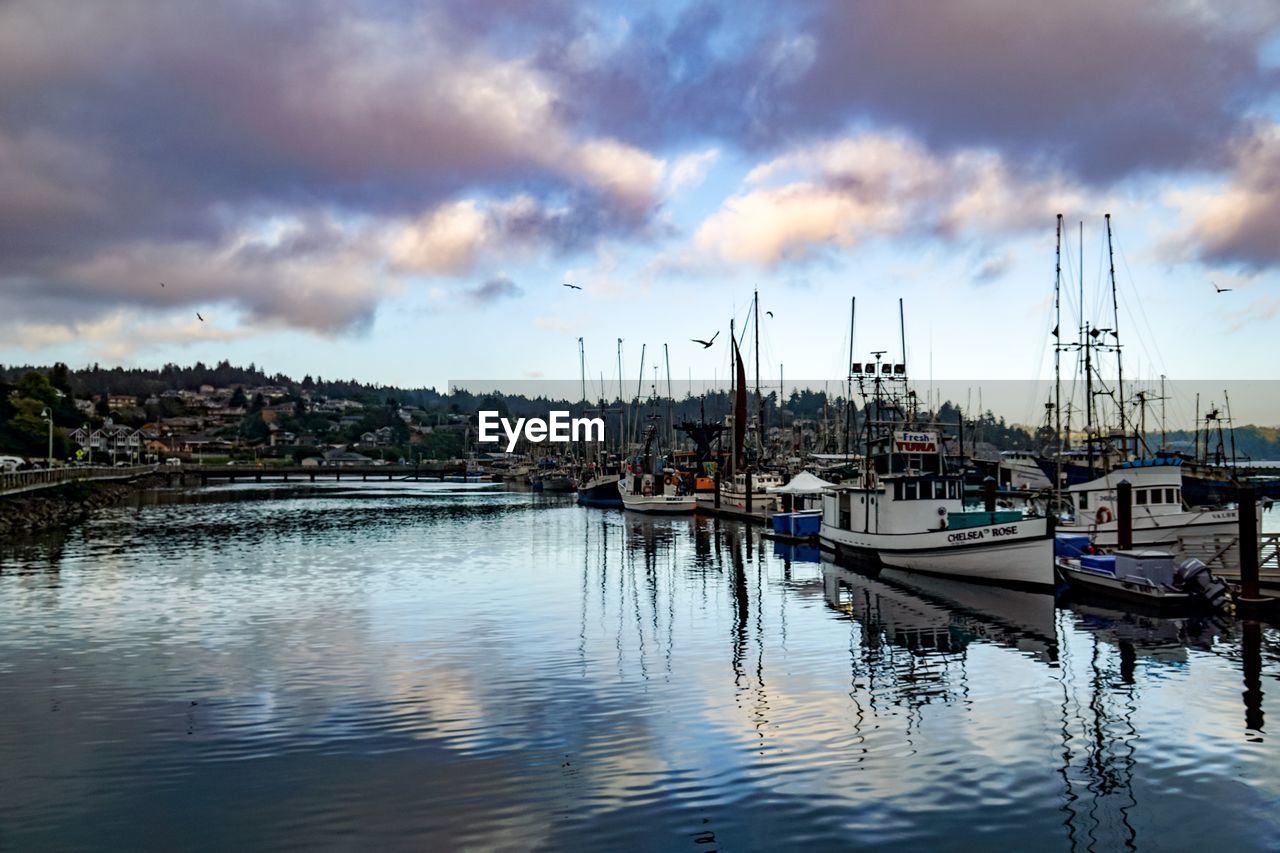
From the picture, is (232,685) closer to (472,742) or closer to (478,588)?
(472,742)

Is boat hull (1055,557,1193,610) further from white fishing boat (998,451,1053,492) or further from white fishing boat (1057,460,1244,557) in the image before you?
white fishing boat (998,451,1053,492)

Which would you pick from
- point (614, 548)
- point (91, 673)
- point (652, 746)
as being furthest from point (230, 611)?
point (614, 548)

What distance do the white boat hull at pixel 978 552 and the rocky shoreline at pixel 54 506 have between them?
64120mm

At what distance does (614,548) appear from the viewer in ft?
226

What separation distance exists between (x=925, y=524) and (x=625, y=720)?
31.7 meters

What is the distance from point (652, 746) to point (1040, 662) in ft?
47.9

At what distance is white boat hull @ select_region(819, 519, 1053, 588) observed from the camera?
4162 cm

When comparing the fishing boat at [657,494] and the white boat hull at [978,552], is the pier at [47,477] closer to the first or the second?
the fishing boat at [657,494]

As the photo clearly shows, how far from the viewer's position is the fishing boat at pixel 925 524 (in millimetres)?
42250

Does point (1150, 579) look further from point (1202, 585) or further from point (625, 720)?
point (625, 720)

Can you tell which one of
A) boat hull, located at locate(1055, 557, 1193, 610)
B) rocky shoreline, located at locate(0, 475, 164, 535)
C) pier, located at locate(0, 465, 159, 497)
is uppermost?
pier, located at locate(0, 465, 159, 497)

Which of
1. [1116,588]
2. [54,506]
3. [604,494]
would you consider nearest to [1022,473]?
[604,494]

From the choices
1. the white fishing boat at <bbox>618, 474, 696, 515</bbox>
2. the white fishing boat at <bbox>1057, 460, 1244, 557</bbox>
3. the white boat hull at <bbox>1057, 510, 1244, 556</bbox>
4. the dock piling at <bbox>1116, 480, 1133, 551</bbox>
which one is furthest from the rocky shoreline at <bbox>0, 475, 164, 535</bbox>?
the white boat hull at <bbox>1057, 510, 1244, 556</bbox>

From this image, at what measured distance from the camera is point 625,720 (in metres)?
22.0
